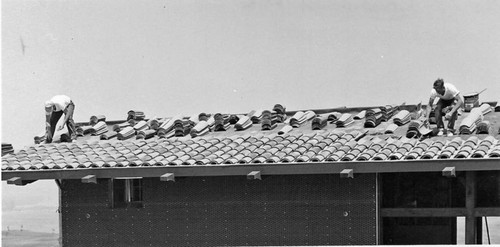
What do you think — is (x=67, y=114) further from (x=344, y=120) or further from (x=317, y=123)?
(x=344, y=120)

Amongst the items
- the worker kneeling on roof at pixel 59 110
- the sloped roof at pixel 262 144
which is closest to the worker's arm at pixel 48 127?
the worker kneeling on roof at pixel 59 110

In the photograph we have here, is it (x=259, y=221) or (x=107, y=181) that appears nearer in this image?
(x=259, y=221)

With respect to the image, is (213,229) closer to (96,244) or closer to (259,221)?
(259,221)

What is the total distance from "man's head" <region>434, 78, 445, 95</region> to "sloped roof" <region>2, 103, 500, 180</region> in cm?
73

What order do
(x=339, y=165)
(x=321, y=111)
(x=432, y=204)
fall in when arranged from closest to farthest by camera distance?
(x=339, y=165), (x=432, y=204), (x=321, y=111)

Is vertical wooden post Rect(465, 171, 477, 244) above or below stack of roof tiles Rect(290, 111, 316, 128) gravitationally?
below

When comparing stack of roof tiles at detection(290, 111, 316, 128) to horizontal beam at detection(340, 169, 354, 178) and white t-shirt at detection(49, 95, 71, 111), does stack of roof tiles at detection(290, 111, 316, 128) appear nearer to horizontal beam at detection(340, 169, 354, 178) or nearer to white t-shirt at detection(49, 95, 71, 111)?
horizontal beam at detection(340, 169, 354, 178)

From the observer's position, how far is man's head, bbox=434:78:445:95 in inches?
627

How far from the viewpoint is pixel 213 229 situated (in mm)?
16188

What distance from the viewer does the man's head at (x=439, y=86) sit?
1591cm

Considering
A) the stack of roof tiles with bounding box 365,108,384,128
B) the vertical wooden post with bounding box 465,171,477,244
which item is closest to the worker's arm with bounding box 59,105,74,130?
the stack of roof tiles with bounding box 365,108,384,128

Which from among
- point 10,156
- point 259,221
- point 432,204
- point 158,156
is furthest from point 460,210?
point 10,156

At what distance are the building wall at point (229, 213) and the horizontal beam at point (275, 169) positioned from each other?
90 cm

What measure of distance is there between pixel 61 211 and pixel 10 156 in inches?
57.1
